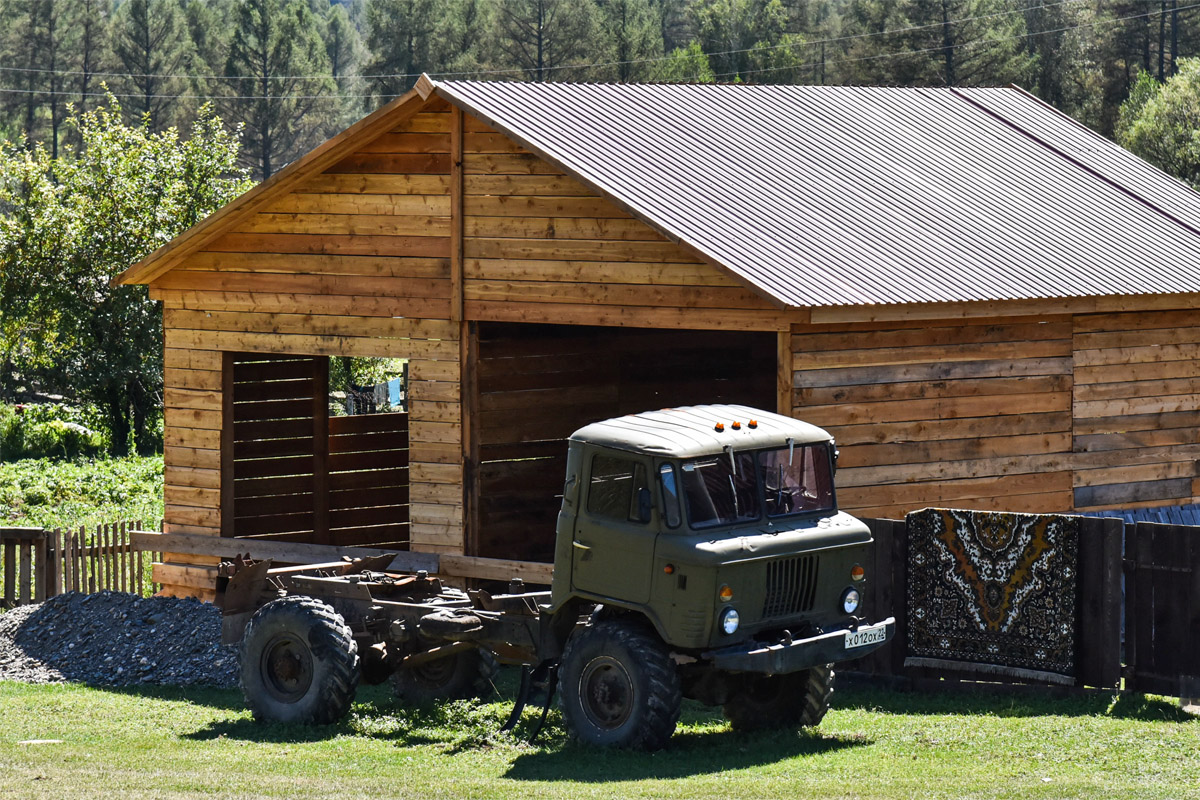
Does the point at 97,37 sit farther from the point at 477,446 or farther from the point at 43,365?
the point at 477,446

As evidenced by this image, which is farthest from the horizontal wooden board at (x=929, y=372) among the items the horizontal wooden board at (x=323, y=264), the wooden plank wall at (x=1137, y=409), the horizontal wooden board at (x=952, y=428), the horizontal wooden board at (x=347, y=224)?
the horizontal wooden board at (x=347, y=224)

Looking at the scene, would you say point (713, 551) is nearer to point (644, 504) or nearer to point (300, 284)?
point (644, 504)

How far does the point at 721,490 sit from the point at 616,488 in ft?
2.56

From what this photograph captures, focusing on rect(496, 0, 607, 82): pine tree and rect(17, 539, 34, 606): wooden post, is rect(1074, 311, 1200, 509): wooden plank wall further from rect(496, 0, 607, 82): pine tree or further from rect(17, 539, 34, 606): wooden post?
rect(496, 0, 607, 82): pine tree

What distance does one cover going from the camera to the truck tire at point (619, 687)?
38.4 feet

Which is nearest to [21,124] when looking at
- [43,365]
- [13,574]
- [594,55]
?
[594,55]

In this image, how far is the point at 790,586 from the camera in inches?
472

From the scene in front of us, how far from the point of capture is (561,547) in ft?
40.4

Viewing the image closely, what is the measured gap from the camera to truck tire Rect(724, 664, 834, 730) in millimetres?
12680

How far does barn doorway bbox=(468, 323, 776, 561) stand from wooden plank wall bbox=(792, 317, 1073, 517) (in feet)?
13.2

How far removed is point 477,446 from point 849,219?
481cm

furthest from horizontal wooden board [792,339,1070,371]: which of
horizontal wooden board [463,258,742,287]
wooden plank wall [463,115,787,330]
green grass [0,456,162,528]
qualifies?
green grass [0,456,162,528]

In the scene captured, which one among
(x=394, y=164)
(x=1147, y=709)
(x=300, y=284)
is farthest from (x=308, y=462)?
(x=1147, y=709)

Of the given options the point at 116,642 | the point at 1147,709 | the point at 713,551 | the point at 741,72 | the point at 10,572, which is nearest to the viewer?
the point at 713,551
